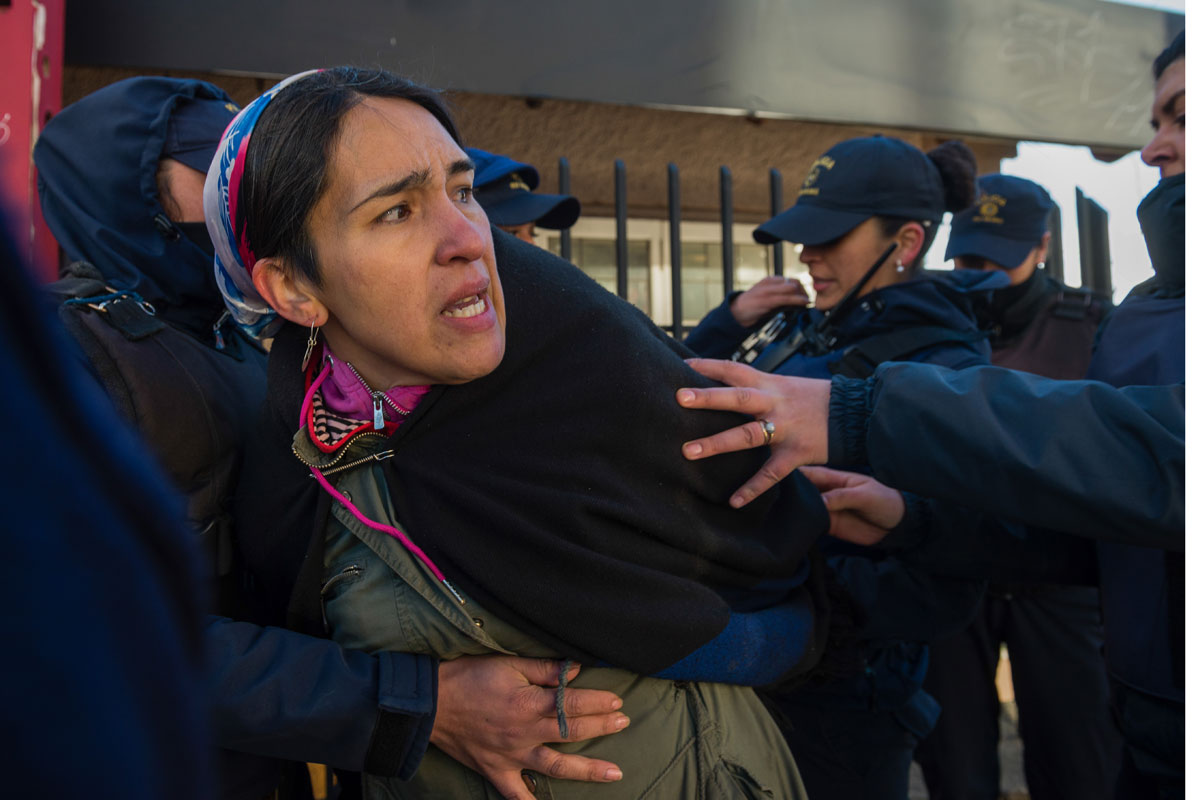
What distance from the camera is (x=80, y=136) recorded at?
6.04 ft

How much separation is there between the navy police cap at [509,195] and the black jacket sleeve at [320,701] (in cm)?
168

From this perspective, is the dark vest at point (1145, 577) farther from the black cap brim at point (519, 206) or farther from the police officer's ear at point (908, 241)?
the black cap brim at point (519, 206)

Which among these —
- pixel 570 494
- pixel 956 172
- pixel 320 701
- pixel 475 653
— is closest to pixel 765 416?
pixel 570 494

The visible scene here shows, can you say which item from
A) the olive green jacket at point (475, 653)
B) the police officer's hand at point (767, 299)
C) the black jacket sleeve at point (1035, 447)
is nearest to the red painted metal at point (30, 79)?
the olive green jacket at point (475, 653)

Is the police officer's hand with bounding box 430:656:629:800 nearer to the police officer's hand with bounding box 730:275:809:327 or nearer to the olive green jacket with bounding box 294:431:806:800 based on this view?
the olive green jacket with bounding box 294:431:806:800

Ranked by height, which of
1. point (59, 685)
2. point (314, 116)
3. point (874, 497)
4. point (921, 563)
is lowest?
point (921, 563)

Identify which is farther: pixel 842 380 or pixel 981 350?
pixel 981 350

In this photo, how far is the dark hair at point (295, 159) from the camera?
138 centimetres

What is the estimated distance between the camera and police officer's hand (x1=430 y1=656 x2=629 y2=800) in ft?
4.50

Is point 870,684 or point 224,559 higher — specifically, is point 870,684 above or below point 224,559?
below

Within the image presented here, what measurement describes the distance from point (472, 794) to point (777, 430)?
2.68ft

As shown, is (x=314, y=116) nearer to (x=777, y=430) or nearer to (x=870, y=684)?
(x=777, y=430)

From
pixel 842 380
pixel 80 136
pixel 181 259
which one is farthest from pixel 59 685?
pixel 80 136

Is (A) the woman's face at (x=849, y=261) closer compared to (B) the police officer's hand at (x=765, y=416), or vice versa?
(B) the police officer's hand at (x=765, y=416)
